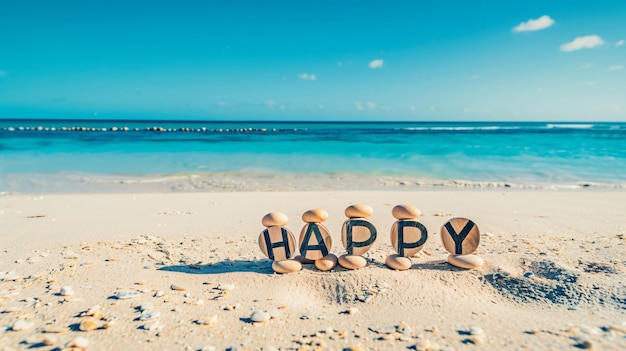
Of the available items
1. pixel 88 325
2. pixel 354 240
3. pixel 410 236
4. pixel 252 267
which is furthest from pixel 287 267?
pixel 88 325

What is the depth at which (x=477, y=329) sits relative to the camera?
8.04ft

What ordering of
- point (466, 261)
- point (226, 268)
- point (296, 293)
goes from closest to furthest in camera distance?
point (296, 293) < point (466, 261) < point (226, 268)

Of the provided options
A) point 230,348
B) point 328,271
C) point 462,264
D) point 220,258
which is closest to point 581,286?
point 462,264

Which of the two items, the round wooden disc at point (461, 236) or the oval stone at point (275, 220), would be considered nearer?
the oval stone at point (275, 220)

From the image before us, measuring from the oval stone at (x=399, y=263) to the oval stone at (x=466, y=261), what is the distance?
39cm

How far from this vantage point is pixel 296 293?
3.12 m

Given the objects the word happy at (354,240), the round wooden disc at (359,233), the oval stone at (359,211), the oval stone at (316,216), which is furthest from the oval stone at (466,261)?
the oval stone at (316,216)

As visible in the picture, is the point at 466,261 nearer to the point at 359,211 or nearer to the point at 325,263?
the point at 359,211

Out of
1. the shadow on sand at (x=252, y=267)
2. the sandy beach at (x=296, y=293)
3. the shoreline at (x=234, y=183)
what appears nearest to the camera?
the sandy beach at (x=296, y=293)

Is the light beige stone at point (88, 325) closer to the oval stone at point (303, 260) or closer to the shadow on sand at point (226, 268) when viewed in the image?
the shadow on sand at point (226, 268)

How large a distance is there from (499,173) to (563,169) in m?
3.10

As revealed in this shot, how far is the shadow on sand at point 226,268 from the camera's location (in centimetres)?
358

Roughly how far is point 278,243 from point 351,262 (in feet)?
2.19

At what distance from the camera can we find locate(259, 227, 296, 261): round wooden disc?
3.51 m
